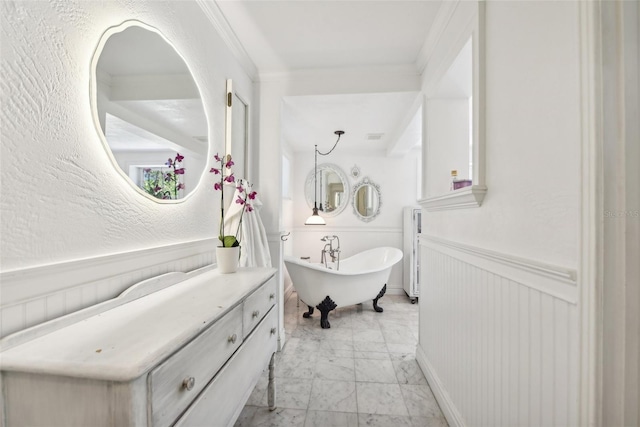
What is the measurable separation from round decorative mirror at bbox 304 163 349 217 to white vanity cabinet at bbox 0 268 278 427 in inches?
141

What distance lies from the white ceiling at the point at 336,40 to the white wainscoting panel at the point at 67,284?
5.09 ft

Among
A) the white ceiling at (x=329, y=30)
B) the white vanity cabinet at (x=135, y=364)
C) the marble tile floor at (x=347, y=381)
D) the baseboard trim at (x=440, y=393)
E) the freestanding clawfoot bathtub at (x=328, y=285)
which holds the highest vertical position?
the white ceiling at (x=329, y=30)

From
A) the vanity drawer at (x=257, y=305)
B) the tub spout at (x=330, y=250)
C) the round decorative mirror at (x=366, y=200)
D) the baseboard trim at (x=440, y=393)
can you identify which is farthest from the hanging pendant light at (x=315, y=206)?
the vanity drawer at (x=257, y=305)

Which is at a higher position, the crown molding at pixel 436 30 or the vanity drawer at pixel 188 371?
the crown molding at pixel 436 30

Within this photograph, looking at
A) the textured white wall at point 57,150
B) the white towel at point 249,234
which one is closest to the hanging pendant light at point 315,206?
the white towel at point 249,234

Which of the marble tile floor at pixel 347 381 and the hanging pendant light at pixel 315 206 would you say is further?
the hanging pendant light at pixel 315 206

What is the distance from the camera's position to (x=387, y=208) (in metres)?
4.52

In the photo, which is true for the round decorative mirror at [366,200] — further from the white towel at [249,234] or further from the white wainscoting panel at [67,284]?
the white wainscoting panel at [67,284]

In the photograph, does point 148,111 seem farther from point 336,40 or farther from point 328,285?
point 328,285

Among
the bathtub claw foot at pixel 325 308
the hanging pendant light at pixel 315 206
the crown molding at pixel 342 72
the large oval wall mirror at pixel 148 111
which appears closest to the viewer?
the large oval wall mirror at pixel 148 111

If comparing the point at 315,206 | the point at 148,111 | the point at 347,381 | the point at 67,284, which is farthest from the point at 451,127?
the point at 315,206

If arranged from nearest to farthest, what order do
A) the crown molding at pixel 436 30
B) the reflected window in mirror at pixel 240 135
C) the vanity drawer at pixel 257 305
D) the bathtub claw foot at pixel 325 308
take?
the vanity drawer at pixel 257 305 → the crown molding at pixel 436 30 → the reflected window in mirror at pixel 240 135 → the bathtub claw foot at pixel 325 308

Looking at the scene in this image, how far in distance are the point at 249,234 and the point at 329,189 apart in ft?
9.18

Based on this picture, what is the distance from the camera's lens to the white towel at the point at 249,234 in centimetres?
185
